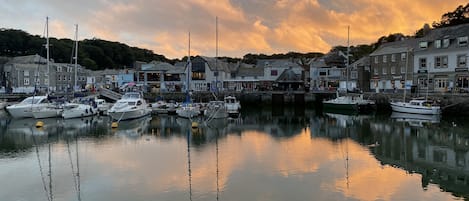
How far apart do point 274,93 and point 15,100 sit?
36.2 m

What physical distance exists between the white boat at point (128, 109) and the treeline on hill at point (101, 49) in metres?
46.2

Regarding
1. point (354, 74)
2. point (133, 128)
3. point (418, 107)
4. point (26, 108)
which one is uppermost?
point (354, 74)

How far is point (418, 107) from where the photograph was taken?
1590 inches

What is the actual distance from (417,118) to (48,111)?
36.1m

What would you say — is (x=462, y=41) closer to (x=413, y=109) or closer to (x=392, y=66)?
(x=392, y=66)

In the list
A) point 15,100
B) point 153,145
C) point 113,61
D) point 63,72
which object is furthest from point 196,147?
point 113,61

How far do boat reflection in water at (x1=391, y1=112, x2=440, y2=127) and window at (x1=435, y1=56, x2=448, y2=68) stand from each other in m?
9.94

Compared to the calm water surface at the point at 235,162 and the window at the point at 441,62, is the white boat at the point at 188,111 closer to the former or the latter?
the calm water surface at the point at 235,162

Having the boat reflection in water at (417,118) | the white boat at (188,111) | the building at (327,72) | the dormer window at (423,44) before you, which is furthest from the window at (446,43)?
the white boat at (188,111)

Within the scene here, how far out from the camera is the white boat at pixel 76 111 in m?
41.6

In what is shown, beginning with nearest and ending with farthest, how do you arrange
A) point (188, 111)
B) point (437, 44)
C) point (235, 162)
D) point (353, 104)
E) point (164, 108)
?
point (235, 162)
point (188, 111)
point (353, 104)
point (164, 108)
point (437, 44)

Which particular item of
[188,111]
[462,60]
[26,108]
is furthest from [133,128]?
[462,60]

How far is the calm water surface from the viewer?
15.6 meters

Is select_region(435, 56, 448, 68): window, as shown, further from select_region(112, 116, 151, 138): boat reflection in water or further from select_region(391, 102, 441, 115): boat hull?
select_region(112, 116, 151, 138): boat reflection in water
